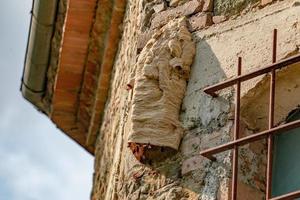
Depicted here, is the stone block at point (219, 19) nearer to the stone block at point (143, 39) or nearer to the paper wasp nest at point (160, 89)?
the paper wasp nest at point (160, 89)

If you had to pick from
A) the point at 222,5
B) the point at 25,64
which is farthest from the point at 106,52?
the point at 222,5

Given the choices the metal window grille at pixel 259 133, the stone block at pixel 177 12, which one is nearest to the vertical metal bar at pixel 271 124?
the metal window grille at pixel 259 133

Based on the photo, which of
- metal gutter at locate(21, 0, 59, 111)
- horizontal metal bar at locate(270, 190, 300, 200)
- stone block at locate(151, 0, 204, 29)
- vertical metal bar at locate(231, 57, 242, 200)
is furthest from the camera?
metal gutter at locate(21, 0, 59, 111)

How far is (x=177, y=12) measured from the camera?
6520mm

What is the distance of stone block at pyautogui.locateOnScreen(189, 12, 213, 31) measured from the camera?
20.8 feet

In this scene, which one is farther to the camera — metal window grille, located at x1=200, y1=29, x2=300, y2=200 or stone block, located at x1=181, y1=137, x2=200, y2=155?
stone block, located at x1=181, y1=137, x2=200, y2=155

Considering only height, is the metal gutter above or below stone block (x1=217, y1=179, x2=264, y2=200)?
above

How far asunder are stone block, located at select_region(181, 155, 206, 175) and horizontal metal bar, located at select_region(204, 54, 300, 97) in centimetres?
29

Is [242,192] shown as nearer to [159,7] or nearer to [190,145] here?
[190,145]

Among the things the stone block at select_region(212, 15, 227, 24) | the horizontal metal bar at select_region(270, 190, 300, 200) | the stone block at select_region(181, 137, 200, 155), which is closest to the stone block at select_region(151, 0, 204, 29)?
the stone block at select_region(212, 15, 227, 24)

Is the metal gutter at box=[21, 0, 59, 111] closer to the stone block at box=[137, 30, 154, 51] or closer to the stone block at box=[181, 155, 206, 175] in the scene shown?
the stone block at box=[137, 30, 154, 51]

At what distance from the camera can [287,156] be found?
588 cm

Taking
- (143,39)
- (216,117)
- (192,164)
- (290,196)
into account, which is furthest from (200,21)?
(290,196)

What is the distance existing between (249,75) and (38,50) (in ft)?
10.2
